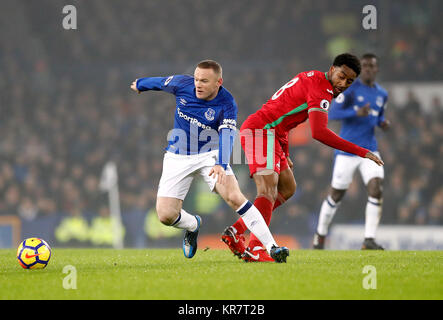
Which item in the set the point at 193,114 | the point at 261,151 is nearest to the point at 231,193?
the point at 261,151

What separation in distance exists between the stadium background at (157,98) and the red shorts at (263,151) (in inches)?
286

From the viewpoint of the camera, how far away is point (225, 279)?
17.0 ft

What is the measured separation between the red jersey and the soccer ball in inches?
91.7

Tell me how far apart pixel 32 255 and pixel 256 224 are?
201 centimetres

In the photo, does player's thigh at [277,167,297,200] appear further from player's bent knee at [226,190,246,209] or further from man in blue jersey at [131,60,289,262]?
player's bent knee at [226,190,246,209]

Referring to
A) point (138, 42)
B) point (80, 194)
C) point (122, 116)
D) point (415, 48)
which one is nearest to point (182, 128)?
point (80, 194)

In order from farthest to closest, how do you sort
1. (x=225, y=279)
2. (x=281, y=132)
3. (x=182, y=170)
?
(x=281, y=132)
(x=182, y=170)
(x=225, y=279)

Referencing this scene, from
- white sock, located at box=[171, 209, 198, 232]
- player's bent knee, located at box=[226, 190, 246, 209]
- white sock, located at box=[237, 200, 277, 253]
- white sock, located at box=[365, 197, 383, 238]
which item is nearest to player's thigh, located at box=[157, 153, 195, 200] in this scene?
white sock, located at box=[171, 209, 198, 232]

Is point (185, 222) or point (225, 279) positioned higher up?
point (185, 222)

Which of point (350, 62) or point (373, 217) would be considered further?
point (373, 217)

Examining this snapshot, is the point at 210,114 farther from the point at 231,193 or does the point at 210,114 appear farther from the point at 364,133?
the point at 364,133
